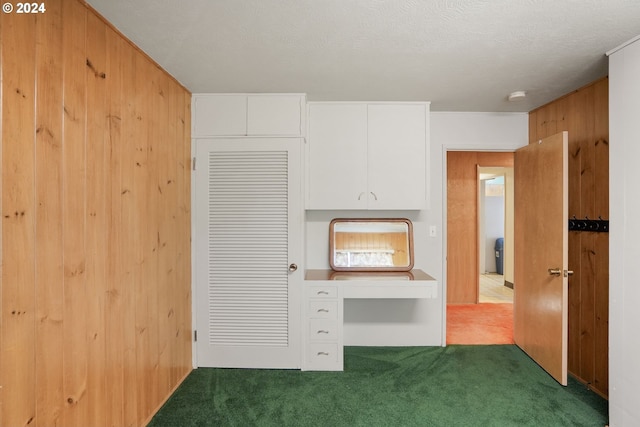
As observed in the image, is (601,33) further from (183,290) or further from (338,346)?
(183,290)

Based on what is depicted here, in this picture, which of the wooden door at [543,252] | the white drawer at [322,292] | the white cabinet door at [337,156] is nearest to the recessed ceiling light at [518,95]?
the wooden door at [543,252]

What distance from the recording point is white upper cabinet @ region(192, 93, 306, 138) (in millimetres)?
2643

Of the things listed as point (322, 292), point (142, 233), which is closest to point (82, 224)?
point (142, 233)

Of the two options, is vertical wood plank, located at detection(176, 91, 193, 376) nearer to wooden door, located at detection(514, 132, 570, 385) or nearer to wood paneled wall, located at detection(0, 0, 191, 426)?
wood paneled wall, located at detection(0, 0, 191, 426)

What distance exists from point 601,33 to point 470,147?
149 centimetres

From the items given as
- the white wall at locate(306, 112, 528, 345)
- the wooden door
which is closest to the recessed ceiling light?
the wooden door

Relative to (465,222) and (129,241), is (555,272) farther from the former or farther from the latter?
(129,241)

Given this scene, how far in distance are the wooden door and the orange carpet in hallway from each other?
0.31 metres

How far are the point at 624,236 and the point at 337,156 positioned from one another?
79.1 inches

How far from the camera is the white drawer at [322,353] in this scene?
2.65 meters

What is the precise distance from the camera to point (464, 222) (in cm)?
468

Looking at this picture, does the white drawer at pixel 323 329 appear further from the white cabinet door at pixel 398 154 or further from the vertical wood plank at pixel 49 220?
the vertical wood plank at pixel 49 220

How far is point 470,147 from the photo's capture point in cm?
316

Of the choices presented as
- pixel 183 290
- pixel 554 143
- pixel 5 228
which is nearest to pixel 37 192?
pixel 5 228
